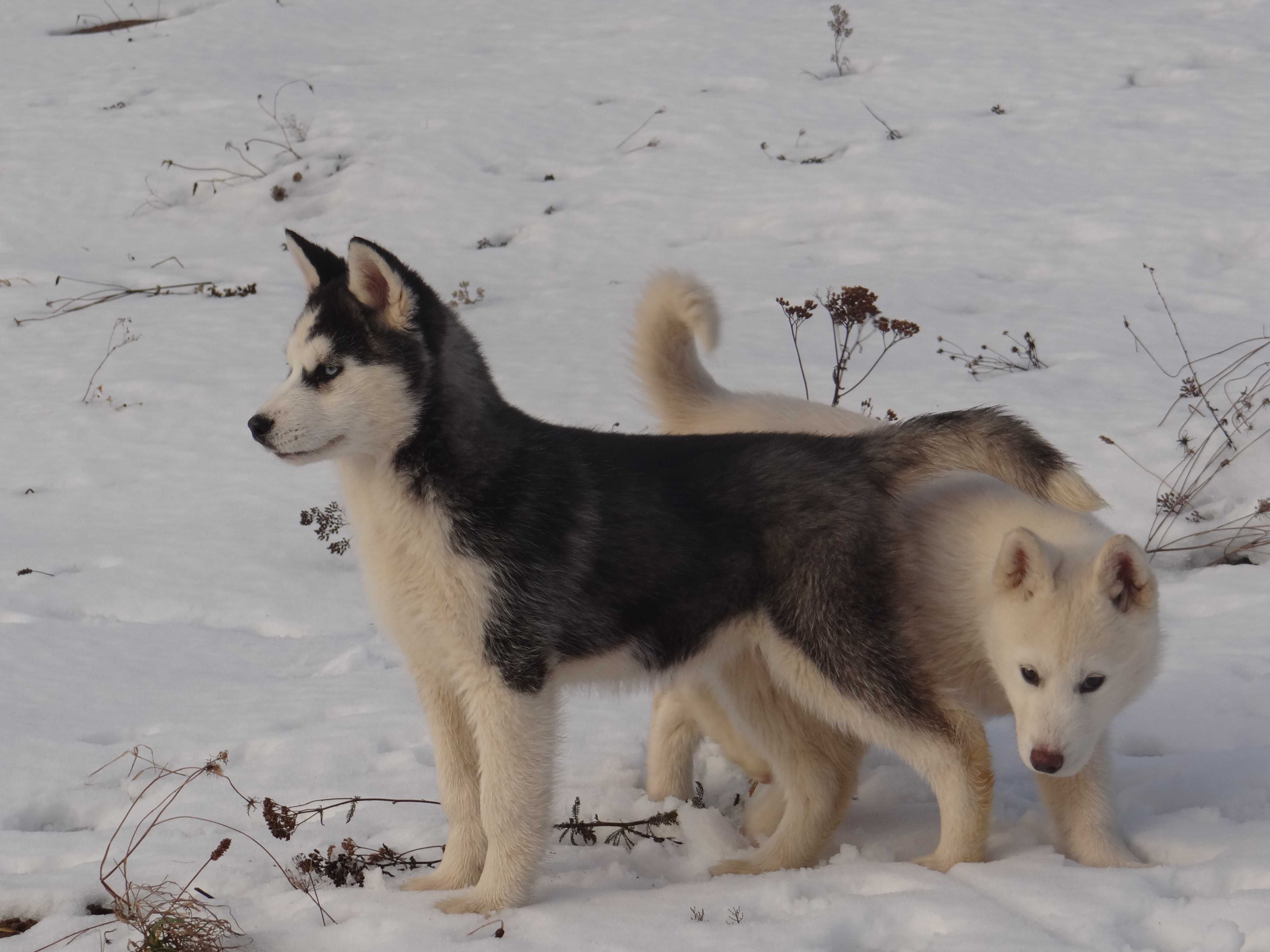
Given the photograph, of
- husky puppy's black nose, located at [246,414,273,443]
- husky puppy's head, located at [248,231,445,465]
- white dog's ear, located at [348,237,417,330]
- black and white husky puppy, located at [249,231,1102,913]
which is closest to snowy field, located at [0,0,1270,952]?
black and white husky puppy, located at [249,231,1102,913]

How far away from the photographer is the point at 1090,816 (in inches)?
141

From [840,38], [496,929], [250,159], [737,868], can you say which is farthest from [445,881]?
[840,38]

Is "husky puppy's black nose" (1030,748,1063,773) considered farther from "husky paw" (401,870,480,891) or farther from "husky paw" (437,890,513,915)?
"husky paw" (401,870,480,891)

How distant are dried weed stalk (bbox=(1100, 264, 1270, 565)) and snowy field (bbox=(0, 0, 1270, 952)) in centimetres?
13

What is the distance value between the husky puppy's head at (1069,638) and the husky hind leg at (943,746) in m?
0.19

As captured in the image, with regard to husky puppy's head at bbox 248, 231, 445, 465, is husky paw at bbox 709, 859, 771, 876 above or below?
below

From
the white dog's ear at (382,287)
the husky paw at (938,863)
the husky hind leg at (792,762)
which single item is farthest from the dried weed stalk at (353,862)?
the white dog's ear at (382,287)

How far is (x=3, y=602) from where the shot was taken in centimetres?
590

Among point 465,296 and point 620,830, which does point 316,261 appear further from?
point 465,296

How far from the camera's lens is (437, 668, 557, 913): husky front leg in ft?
11.0

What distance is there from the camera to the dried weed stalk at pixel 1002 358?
755 cm

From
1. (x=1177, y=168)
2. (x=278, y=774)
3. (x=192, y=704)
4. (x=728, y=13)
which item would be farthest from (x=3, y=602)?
(x=728, y=13)

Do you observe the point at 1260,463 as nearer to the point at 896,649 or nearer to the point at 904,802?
the point at 904,802

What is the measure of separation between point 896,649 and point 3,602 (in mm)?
4472
